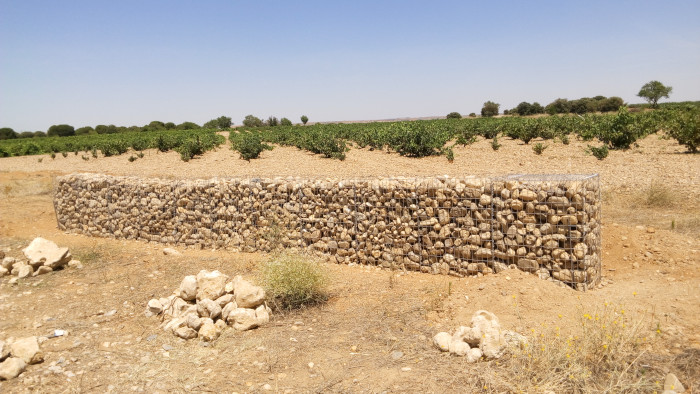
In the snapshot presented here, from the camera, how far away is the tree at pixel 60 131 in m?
75.2

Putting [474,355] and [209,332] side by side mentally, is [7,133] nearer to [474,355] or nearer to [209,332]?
[209,332]

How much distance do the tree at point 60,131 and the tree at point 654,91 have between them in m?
91.5

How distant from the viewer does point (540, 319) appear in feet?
18.2

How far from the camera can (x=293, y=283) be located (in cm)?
647

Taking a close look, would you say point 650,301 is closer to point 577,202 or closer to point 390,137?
point 577,202

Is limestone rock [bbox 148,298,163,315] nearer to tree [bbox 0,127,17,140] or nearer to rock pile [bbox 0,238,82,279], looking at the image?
rock pile [bbox 0,238,82,279]

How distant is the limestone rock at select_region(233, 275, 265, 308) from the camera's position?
616 cm

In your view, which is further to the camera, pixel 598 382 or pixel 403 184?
pixel 403 184

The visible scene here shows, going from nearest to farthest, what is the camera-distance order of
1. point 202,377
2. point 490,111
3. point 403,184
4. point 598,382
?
1. point 598,382
2. point 202,377
3. point 403,184
4. point 490,111

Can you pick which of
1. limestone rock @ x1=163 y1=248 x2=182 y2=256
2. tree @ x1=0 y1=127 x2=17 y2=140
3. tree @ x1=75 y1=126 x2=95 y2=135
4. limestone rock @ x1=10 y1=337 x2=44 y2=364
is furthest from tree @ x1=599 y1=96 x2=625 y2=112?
tree @ x1=0 y1=127 x2=17 y2=140

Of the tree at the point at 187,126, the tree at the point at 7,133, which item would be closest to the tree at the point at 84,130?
the tree at the point at 7,133

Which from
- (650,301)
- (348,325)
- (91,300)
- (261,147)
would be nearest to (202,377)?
(348,325)

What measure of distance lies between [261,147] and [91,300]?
619 inches

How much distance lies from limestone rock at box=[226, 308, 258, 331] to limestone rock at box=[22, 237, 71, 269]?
476 centimetres
